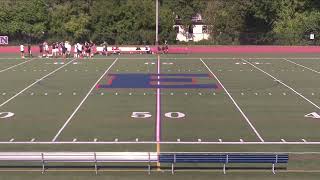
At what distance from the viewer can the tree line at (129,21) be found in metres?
63.8

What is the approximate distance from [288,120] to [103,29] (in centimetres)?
4774

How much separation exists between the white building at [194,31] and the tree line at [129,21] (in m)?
14.8

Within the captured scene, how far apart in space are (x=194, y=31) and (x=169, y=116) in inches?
2751

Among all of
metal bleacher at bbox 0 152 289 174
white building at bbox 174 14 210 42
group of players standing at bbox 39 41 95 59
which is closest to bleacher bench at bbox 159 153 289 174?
metal bleacher at bbox 0 152 289 174

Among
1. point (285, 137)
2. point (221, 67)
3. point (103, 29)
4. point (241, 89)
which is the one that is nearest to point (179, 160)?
point (285, 137)

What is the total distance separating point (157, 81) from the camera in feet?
99.2

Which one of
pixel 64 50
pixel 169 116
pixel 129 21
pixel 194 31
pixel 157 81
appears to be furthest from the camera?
pixel 194 31

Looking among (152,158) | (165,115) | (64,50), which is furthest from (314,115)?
(64,50)

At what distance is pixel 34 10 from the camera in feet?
214

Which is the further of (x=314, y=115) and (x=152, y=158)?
(x=314, y=115)

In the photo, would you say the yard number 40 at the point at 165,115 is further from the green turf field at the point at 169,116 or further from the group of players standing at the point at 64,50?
the group of players standing at the point at 64,50

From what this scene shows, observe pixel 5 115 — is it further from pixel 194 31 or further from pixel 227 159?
pixel 194 31

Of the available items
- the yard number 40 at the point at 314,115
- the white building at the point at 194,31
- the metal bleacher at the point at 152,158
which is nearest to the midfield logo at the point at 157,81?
the yard number 40 at the point at 314,115

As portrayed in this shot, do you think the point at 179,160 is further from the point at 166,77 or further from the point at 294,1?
the point at 294,1
